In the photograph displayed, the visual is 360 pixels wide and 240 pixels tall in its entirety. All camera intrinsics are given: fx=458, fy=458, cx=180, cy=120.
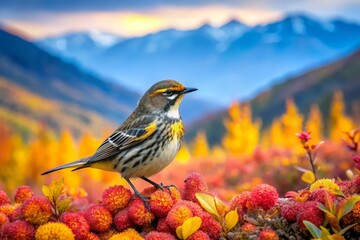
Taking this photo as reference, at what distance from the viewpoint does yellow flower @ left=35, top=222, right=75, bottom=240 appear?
298 centimetres

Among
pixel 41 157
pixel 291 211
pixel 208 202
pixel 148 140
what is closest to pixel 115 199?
pixel 208 202

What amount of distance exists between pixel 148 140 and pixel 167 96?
659 millimetres

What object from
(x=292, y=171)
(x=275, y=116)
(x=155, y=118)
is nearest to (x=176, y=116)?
(x=155, y=118)

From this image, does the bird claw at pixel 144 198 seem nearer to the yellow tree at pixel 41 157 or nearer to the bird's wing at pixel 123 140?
the bird's wing at pixel 123 140

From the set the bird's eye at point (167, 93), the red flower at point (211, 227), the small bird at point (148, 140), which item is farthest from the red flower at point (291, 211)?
the bird's eye at point (167, 93)

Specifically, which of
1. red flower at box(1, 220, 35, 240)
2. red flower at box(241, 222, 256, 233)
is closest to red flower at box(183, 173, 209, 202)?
red flower at box(241, 222, 256, 233)

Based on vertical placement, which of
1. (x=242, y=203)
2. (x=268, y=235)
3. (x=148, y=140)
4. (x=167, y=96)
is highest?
(x=167, y=96)

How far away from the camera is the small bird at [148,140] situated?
4.56 meters

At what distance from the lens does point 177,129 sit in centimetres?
483

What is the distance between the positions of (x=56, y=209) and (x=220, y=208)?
1.24 meters

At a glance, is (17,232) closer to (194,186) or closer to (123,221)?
(123,221)

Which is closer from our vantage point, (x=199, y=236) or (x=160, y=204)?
(x=199, y=236)

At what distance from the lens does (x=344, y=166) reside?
15.4m

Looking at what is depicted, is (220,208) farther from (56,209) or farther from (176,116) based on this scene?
(176,116)
